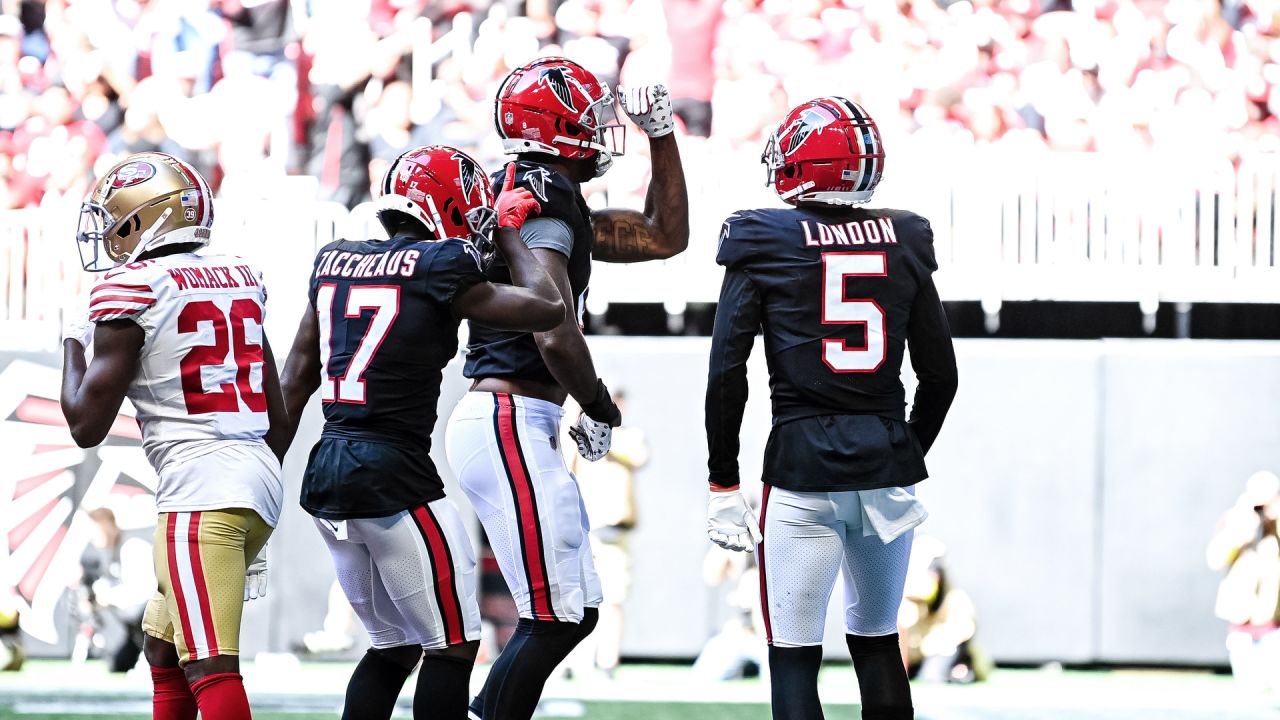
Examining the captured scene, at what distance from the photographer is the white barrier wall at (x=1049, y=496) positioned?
5.92 metres

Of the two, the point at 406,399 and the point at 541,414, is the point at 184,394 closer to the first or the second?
the point at 406,399

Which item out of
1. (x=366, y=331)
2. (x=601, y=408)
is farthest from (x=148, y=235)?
(x=601, y=408)

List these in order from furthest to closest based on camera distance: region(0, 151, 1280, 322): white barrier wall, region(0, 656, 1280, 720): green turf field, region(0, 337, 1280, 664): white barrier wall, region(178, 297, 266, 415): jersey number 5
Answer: region(0, 151, 1280, 322): white barrier wall, region(0, 337, 1280, 664): white barrier wall, region(0, 656, 1280, 720): green turf field, region(178, 297, 266, 415): jersey number 5

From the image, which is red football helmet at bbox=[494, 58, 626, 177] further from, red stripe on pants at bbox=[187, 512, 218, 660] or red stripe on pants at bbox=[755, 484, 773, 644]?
red stripe on pants at bbox=[187, 512, 218, 660]

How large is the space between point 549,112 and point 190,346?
1085mm

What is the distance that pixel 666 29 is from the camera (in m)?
6.75

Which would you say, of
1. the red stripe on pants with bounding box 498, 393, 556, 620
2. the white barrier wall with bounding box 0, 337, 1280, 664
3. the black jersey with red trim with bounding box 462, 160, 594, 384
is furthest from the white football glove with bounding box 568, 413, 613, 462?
the white barrier wall with bounding box 0, 337, 1280, 664

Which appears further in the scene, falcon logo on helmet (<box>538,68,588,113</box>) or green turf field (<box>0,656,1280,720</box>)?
green turf field (<box>0,656,1280,720</box>)

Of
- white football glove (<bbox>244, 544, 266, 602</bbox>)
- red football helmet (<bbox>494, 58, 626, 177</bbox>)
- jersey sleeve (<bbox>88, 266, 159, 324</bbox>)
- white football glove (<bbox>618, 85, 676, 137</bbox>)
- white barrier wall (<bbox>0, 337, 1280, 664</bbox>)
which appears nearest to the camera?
jersey sleeve (<bbox>88, 266, 159, 324</bbox>)

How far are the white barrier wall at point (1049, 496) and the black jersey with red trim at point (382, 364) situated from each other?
272 cm

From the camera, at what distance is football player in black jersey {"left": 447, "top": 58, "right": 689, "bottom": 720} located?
3396 mm

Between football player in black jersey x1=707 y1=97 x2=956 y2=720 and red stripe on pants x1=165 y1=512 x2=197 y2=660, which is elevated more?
football player in black jersey x1=707 y1=97 x2=956 y2=720

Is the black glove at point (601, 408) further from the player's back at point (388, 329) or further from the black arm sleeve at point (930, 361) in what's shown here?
the black arm sleeve at point (930, 361)

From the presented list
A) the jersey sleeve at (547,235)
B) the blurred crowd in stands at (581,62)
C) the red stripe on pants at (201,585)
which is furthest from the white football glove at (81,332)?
the blurred crowd in stands at (581,62)
